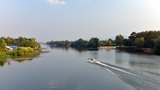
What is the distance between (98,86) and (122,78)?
3.89m

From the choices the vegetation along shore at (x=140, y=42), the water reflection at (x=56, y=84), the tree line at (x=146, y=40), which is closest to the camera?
the water reflection at (x=56, y=84)

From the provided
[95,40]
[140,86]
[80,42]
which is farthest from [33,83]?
[80,42]

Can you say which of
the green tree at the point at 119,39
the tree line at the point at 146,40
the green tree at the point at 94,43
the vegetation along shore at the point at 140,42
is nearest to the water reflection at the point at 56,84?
the vegetation along shore at the point at 140,42

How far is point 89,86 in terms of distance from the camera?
16094 millimetres

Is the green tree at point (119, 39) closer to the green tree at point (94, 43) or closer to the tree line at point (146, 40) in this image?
the tree line at point (146, 40)

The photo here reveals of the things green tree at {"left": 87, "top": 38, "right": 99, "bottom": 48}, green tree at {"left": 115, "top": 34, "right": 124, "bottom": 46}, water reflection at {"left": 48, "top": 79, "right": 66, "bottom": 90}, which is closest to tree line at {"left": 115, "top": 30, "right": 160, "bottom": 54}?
green tree at {"left": 115, "top": 34, "right": 124, "bottom": 46}

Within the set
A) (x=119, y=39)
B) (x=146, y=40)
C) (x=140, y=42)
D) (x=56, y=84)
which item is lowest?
(x=56, y=84)

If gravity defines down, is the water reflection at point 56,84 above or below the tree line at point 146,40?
below

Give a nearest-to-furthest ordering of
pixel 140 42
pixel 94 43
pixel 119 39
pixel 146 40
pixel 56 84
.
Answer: pixel 56 84 → pixel 140 42 → pixel 146 40 → pixel 119 39 → pixel 94 43

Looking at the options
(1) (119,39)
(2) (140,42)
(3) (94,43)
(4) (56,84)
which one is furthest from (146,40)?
(4) (56,84)

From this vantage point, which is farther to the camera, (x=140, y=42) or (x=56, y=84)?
(x=140, y=42)

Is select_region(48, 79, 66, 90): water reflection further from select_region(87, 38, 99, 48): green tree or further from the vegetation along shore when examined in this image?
select_region(87, 38, 99, 48): green tree

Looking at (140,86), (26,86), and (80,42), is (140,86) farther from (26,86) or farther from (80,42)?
(80,42)

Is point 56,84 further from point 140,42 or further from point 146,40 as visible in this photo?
point 146,40
